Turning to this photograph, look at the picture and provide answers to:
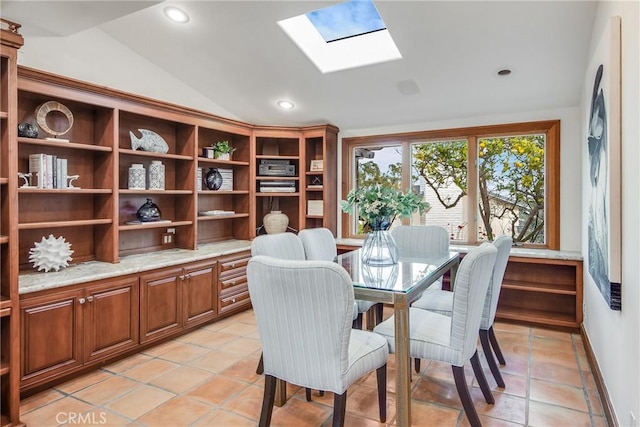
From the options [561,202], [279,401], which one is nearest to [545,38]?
[561,202]

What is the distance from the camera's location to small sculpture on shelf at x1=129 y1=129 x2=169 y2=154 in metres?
3.48

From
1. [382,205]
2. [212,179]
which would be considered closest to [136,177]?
[212,179]

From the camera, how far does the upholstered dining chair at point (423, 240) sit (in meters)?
3.50

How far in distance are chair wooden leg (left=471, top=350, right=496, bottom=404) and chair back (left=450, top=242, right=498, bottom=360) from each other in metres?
0.17

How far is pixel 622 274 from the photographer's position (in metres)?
1.73

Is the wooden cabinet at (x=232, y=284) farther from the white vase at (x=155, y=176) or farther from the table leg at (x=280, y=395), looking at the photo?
the table leg at (x=280, y=395)

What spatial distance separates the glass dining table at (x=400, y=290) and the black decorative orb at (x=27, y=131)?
2434 mm

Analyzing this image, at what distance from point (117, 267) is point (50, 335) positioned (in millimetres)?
644

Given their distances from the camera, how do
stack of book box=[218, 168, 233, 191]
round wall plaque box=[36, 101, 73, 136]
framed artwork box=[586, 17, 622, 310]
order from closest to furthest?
framed artwork box=[586, 17, 622, 310] < round wall plaque box=[36, 101, 73, 136] < stack of book box=[218, 168, 233, 191]

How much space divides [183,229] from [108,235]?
2.85 ft

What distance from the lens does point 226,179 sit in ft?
14.9

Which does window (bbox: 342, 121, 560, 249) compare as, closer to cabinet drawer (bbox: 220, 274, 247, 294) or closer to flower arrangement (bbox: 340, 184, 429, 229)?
flower arrangement (bbox: 340, 184, 429, 229)

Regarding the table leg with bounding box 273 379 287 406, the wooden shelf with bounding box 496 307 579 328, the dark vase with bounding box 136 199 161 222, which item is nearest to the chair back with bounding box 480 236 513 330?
the table leg with bounding box 273 379 287 406

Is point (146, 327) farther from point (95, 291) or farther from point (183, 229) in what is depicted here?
point (183, 229)
